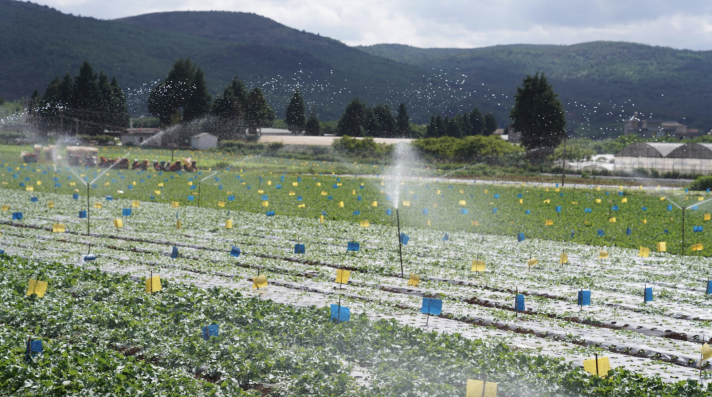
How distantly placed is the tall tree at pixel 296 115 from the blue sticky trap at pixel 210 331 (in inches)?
4099

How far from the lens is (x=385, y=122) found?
104 meters

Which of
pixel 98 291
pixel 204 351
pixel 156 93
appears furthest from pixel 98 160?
pixel 204 351

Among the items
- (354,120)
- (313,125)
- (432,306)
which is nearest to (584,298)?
(432,306)

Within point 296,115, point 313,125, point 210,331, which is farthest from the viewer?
point 296,115

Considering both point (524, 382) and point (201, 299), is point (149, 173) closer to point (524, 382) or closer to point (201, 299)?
point (201, 299)

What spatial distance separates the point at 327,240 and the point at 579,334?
403 inches

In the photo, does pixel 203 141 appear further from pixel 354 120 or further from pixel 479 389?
pixel 479 389

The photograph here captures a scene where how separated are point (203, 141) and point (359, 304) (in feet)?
256

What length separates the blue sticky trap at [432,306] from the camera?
402 inches

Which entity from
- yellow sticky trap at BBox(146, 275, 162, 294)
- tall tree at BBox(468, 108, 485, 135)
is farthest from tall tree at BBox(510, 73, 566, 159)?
yellow sticky trap at BBox(146, 275, 162, 294)

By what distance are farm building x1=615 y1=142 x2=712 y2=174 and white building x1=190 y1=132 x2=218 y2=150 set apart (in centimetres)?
4810

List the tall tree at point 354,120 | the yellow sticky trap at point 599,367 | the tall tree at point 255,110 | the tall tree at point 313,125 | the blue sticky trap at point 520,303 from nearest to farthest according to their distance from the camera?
the yellow sticky trap at point 599,367 → the blue sticky trap at point 520,303 → the tall tree at point 255,110 → the tall tree at point 354,120 → the tall tree at point 313,125

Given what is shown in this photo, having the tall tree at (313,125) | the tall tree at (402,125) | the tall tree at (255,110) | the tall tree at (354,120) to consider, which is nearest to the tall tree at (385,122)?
the tall tree at (402,125)

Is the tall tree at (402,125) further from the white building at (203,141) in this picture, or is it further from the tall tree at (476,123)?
the white building at (203,141)
